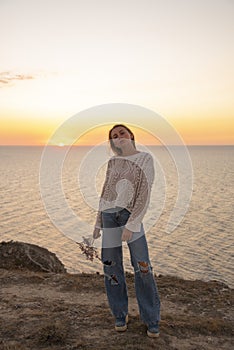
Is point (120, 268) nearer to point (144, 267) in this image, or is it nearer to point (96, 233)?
point (144, 267)

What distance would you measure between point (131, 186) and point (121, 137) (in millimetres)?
655

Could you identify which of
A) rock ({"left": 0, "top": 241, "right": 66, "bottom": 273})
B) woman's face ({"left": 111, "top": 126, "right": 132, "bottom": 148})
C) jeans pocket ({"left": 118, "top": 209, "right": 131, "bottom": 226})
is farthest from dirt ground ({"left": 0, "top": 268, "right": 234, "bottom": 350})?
→ woman's face ({"left": 111, "top": 126, "right": 132, "bottom": 148})

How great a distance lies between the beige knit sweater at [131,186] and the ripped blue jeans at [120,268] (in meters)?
0.13

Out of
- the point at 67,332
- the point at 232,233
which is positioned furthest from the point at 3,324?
the point at 232,233

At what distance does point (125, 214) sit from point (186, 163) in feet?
3.46

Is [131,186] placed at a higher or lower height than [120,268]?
higher

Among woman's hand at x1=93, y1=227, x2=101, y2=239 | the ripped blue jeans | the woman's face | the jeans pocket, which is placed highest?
the woman's face

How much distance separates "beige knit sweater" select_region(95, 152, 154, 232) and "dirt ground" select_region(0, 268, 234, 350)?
5.96ft

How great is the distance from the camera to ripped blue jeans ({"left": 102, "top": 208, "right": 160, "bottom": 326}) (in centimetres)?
492

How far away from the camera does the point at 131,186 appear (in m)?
4.85

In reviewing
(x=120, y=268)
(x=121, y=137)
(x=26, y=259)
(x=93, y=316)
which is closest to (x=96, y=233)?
(x=120, y=268)

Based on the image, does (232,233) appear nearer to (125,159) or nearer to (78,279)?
(78,279)

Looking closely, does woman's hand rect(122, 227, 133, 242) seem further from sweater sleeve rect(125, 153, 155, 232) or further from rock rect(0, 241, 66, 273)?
rock rect(0, 241, 66, 273)

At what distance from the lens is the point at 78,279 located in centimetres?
891
